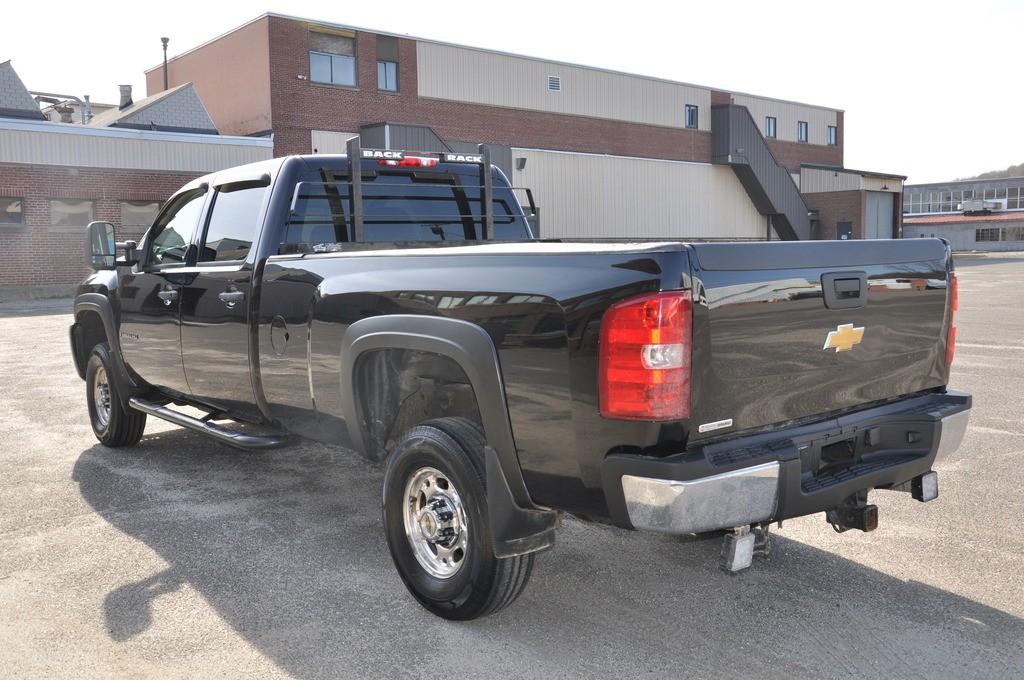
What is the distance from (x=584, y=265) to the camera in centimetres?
316

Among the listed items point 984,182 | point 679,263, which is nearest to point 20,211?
point 679,263

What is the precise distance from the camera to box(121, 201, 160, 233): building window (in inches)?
1043

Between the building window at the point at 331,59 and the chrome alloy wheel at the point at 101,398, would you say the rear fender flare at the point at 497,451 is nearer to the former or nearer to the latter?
Result: the chrome alloy wheel at the point at 101,398

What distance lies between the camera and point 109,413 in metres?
6.92

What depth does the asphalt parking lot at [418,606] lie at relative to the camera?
11.3 feet

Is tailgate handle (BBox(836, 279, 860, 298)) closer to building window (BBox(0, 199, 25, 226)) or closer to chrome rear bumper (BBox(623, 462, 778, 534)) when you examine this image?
chrome rear bumper (BBox(623, 462, 778, 534))

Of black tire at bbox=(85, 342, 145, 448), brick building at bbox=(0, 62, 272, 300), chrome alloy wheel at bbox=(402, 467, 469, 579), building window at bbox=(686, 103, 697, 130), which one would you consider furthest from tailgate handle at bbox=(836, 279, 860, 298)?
building window at bbox=(686, 103, 697, 130)

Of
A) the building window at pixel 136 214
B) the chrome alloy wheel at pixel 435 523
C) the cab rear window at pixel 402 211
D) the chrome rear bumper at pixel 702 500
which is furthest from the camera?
the building window at pixel 136 214

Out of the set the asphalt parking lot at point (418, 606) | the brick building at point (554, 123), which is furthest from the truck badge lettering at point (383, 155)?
the brick building at point (554, 123)

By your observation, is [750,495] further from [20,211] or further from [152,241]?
[20,211]

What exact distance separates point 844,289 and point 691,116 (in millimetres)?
43621

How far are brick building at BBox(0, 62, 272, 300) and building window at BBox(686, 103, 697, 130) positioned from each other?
2453 centimetres

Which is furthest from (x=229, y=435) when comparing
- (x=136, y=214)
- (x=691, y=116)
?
(x=691, y=116)

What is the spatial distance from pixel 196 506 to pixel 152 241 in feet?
6.75
